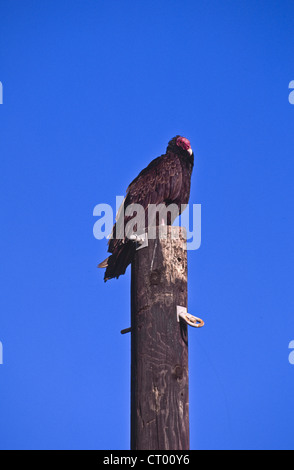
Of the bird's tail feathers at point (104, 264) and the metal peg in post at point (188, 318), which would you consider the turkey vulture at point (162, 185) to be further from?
the metal peg in post at point (188, 318)

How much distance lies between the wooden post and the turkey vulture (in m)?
1.22

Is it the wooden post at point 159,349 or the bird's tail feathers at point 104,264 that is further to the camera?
the bird's tail feathers at point 104,264

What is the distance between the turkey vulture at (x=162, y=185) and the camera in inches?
166

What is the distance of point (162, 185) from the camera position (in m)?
5.00

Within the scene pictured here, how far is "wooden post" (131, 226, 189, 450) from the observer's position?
2625 millimetres

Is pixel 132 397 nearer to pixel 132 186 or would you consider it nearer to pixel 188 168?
pixel 132 186

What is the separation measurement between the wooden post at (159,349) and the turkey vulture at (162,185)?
4.01ft

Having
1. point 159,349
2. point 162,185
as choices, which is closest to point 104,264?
point 162,185

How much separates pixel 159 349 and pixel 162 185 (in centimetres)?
247

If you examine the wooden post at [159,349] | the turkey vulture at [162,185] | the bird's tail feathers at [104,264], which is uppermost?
the turkey vulture at [162,185]

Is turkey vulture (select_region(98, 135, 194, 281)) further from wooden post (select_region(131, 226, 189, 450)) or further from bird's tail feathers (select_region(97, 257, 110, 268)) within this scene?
wooden post (select_region(131, 226, 189, 450))

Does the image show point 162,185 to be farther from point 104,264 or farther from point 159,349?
point 159,349

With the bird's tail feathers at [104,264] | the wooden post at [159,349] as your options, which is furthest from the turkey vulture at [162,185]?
the wooden post at [159,349]
